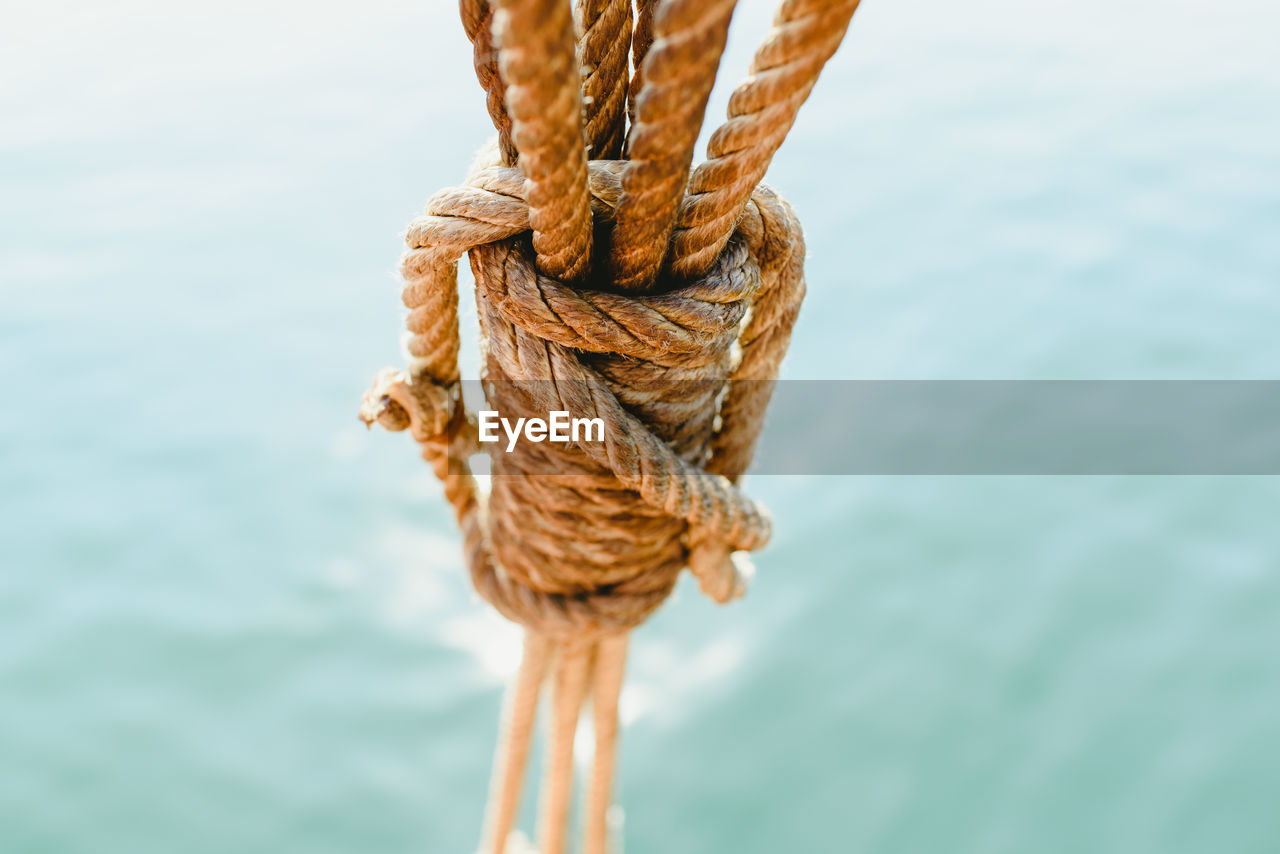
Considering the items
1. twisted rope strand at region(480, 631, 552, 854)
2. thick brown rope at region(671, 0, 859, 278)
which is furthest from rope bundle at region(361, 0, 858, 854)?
twisted rope strand at region(480, 631, 552, 854)

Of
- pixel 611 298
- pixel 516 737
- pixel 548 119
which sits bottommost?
pixel 516 737

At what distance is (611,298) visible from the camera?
0.52 m

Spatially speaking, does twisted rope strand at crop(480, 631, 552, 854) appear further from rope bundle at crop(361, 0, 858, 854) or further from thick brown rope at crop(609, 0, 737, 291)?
thick brown rope at crop(609, 0, 737, 291)

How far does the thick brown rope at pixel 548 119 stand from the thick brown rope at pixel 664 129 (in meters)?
0.02

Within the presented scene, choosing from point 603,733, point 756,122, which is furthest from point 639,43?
point 603,733

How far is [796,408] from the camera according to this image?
5.80 ft

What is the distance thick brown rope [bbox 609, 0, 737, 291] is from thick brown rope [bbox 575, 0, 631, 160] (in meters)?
0.08

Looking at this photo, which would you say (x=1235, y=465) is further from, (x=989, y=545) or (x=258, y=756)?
(x=258, y=756)

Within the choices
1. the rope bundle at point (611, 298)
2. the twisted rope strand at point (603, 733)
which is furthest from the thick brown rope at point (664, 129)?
the twisted rope strand at point (603, 733)

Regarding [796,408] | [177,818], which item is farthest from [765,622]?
[177,818]

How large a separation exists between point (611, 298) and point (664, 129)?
3.9 inches

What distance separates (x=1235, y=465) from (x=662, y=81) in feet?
5.19

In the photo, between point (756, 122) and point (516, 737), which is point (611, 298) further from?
point (516, 737)

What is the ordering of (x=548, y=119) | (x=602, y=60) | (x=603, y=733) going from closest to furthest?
1. (x=548, y=119)
2. (x=602, y=60)
3. (x=603, y=733)
